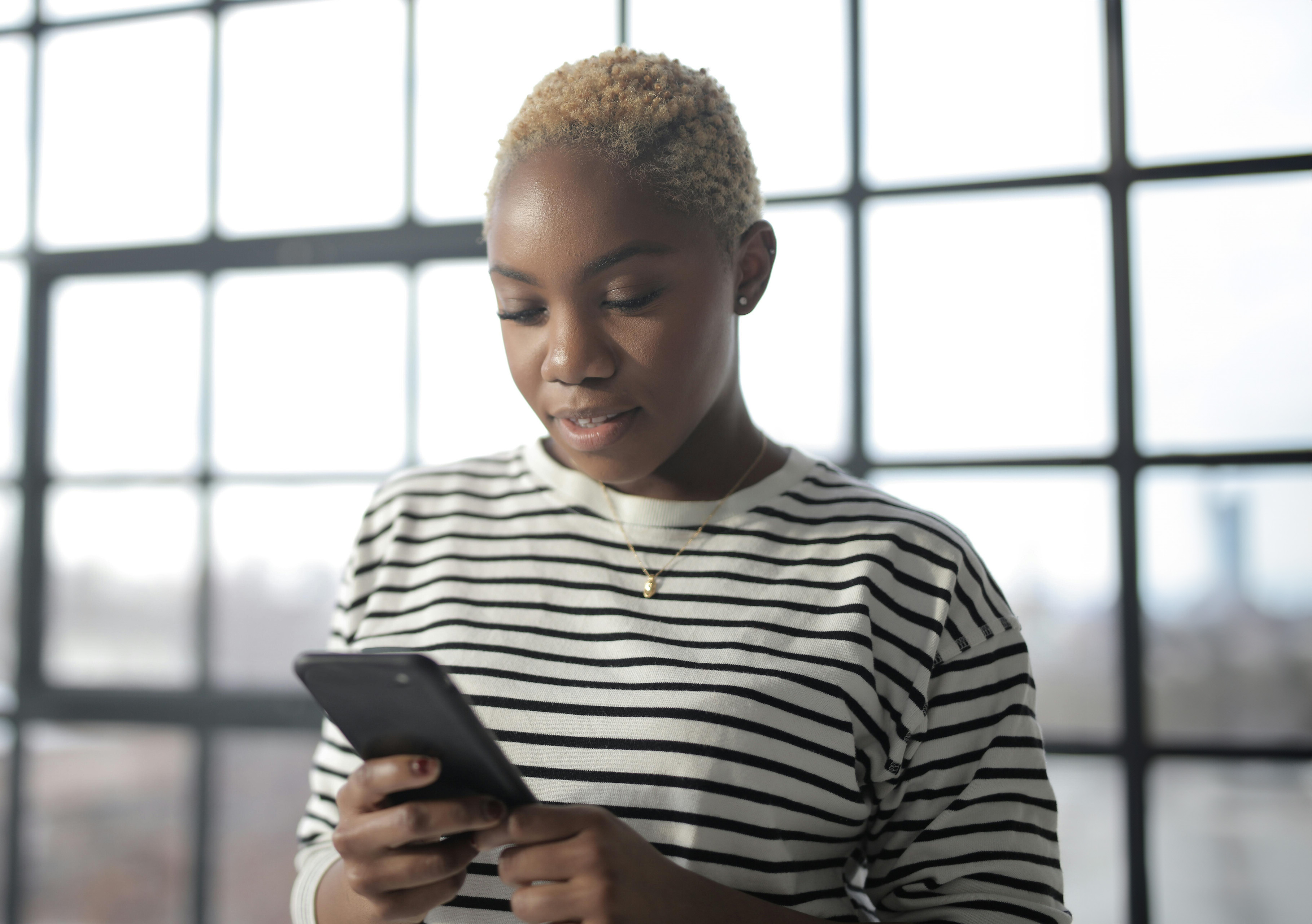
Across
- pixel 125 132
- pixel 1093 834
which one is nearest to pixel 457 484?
pixel 1093 834

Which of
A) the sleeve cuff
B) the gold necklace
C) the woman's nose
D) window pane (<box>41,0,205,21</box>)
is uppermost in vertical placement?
window pane (<box>41,0,205,21</box>)

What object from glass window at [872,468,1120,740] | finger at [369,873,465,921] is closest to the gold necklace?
finger at [369,873,465,921]

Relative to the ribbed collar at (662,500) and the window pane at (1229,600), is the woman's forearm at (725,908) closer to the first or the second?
the ribbed collar at (662,500)

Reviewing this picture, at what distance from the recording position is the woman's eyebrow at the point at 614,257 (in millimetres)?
796

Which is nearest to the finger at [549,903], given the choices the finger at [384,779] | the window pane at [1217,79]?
the finger at [384,779]

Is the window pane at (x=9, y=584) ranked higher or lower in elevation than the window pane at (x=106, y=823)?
higher

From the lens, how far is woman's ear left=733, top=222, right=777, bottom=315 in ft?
2.95

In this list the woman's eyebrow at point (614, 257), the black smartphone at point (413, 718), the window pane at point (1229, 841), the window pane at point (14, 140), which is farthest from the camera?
the window pane at point (14, 140)

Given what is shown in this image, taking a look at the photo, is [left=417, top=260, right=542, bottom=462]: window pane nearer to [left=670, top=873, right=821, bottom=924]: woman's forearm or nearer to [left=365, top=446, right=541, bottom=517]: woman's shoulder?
[left=365, top=446, right=541, bottom=517]: woman's shoulder

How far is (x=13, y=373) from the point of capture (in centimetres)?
204

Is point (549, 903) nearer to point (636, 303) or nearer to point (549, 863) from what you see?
point (549, 863)

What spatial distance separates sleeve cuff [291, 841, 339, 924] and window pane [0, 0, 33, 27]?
6.89 ft

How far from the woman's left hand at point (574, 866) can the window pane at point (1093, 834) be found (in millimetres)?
1055

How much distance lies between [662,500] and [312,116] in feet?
4.62
